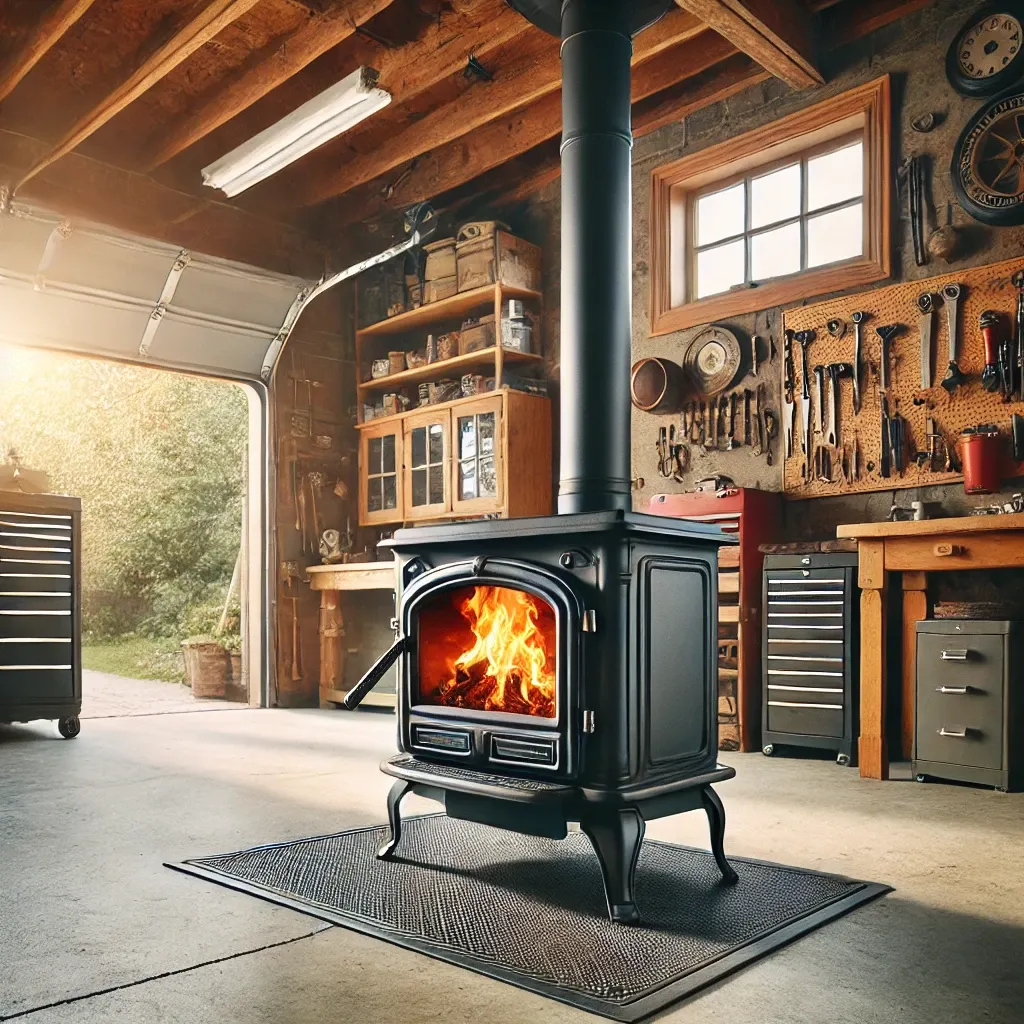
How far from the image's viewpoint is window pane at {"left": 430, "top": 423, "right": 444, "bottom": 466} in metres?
5.92

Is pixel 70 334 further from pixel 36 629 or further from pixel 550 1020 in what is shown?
pixel 550 1020

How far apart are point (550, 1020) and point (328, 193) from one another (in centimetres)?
564

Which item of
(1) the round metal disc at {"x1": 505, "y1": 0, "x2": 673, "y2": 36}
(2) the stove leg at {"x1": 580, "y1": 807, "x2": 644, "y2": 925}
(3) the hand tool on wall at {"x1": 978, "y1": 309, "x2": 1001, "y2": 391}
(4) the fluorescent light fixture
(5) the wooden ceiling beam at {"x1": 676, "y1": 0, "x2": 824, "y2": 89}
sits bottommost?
(2) the stove leg at {"x1": 580, "y1": 807, "x2": 644, "y2": 925}

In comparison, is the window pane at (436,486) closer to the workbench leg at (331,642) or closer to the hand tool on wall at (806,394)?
the workbench leg at (331,642)

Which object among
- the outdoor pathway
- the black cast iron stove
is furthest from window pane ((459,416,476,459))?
the black cast iron stove

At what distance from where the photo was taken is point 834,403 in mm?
4465


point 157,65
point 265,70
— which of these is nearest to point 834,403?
point 265,70

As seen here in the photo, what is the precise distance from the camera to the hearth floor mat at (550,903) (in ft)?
5.79

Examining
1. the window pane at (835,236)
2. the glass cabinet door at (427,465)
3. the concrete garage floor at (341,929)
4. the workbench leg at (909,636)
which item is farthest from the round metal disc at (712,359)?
the concrete garage floor at (341,929)

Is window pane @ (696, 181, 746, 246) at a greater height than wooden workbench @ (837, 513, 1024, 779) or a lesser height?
greater

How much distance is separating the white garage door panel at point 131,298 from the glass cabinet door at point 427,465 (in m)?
1.19

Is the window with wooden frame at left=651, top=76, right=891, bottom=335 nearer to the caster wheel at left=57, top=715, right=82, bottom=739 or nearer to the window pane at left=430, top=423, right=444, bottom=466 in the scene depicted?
the window pane at left=430, top=423, right=444, bottom=466

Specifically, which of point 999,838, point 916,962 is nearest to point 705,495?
point 999,838

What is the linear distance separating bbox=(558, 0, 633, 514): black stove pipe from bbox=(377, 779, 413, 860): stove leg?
33.9 inches
